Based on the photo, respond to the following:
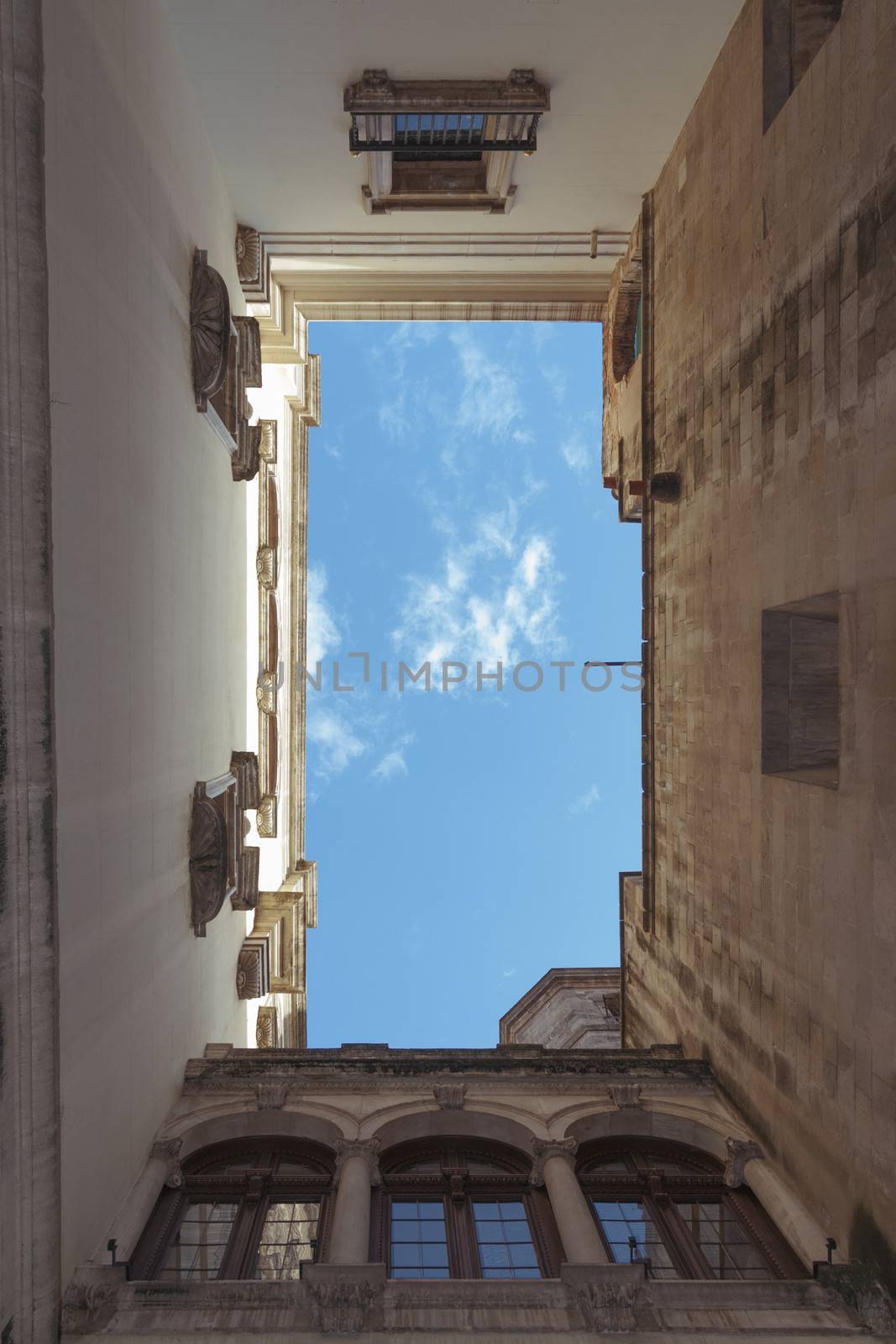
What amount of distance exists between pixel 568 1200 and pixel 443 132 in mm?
17669

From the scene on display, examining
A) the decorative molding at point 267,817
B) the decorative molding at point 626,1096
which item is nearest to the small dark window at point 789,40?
the decorative molding at point 626,1096

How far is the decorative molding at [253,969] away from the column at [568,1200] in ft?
25.7

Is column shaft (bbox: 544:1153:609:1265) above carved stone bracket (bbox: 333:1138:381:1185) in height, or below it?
below

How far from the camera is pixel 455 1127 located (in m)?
12.0

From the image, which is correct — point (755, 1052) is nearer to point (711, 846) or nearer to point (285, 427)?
point (711, 846)

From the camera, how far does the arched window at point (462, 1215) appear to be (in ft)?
32.8

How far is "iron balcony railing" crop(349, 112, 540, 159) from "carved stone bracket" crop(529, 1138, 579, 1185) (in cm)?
1620

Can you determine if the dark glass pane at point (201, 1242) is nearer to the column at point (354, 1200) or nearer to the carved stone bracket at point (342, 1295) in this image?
the column at point (354, 1200)

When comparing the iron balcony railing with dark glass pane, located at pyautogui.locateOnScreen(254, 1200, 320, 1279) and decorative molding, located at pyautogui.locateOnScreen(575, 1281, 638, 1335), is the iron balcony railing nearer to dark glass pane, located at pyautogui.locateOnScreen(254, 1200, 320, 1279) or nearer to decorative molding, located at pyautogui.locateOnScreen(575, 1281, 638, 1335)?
dark glass pane, located at pyautogui.locateOnScreen(254, 1200, 320, 1279)

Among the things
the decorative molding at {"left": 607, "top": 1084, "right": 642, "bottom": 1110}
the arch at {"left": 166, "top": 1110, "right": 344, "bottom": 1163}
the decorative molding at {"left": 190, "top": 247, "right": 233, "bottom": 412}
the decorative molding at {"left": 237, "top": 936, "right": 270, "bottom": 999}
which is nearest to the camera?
the arch at {"left": 166, "top": 1110, "right": 344, "bottom": 1163}

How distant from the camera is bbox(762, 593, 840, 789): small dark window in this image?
9.57 m

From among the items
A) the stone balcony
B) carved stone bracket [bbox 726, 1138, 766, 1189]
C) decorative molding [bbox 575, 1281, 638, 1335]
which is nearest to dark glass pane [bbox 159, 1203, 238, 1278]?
the stone balcony

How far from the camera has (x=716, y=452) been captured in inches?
516

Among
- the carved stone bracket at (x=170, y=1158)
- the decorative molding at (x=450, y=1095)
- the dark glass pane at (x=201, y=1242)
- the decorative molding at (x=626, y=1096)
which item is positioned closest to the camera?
the dark glass pane at (x=201, y=1242)
